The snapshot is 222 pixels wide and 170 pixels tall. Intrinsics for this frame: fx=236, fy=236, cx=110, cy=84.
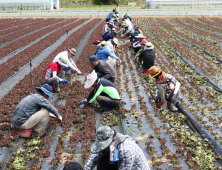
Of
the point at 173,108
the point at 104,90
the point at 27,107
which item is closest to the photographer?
the point at 27,107

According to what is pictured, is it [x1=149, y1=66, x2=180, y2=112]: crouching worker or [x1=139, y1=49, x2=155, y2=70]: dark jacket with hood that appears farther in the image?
[x1=139, y1=49, x2=155, y2=70]: dark jacket with hood

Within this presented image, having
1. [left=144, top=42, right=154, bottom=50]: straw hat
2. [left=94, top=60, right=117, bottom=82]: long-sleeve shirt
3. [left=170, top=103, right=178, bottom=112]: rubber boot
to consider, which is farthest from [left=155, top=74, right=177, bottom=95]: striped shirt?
[left=144, top=42, right=154, bottom=50]: straw hat

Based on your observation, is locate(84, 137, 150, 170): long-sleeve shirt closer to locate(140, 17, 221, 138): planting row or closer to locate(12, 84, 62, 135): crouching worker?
locate(12, 84, 62, 135): crouching worker

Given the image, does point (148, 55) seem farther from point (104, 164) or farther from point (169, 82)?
point (104, 164)

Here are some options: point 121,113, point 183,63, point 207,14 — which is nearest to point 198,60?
point 183,63

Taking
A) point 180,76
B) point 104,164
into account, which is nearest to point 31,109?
point 104,164

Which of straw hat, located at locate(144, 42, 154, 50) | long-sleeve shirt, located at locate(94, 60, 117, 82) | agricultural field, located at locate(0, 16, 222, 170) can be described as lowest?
agricultural field, located at locate(0, 16, 222, 170)

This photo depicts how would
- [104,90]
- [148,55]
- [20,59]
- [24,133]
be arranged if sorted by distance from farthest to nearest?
[20,59] → [148,55] → [104,90] → [24,133]

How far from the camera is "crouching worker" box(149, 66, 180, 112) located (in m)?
5.78

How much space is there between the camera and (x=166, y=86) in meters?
5.92

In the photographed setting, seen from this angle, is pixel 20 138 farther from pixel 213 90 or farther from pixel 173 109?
pixel 213 90

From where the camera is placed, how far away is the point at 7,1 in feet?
152

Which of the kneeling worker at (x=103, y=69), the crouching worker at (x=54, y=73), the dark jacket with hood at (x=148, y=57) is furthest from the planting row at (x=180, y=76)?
the crouching worker at (x=54, y=73)

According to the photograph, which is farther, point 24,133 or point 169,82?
point 169,82
